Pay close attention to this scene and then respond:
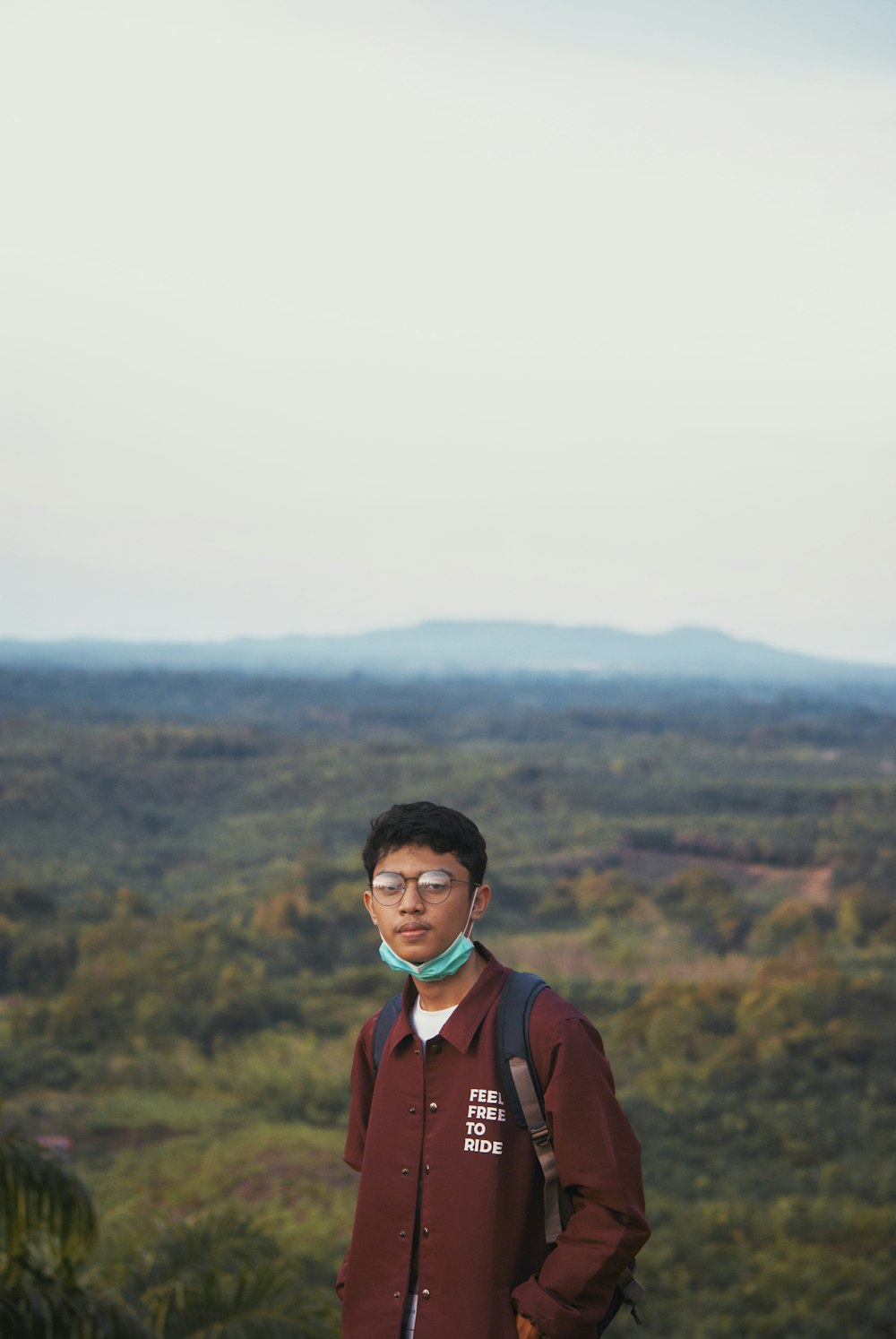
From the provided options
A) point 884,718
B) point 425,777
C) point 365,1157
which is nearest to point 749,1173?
point 365,1157

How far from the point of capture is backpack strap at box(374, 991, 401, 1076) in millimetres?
2779

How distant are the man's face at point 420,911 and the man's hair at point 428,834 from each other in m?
0.01

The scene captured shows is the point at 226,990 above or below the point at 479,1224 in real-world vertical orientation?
below

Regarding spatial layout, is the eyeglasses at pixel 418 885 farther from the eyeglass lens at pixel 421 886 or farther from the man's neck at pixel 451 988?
the man's neck at pixel 451 988

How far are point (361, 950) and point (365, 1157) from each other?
29623 millimetres

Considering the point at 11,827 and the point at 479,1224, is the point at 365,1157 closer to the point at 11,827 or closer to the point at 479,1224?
the point at 479,1224

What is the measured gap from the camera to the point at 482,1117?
259 centimetres

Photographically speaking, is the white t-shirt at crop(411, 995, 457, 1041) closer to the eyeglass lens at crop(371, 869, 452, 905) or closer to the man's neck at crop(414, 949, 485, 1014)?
the man's neck at crop(414, 949, 485, 1014)

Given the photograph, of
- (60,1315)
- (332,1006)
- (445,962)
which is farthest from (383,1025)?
(332,1006)

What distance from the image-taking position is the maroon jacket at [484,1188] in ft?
8.00

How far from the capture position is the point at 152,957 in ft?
94.7

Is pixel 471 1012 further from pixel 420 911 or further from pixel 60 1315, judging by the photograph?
pixel 60 1315

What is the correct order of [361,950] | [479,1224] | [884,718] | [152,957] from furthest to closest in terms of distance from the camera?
1. [884,718]
2. [361,950]
3. [152,957]
4. [479,1224]


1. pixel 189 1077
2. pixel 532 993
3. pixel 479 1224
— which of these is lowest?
pixel 189 1077
